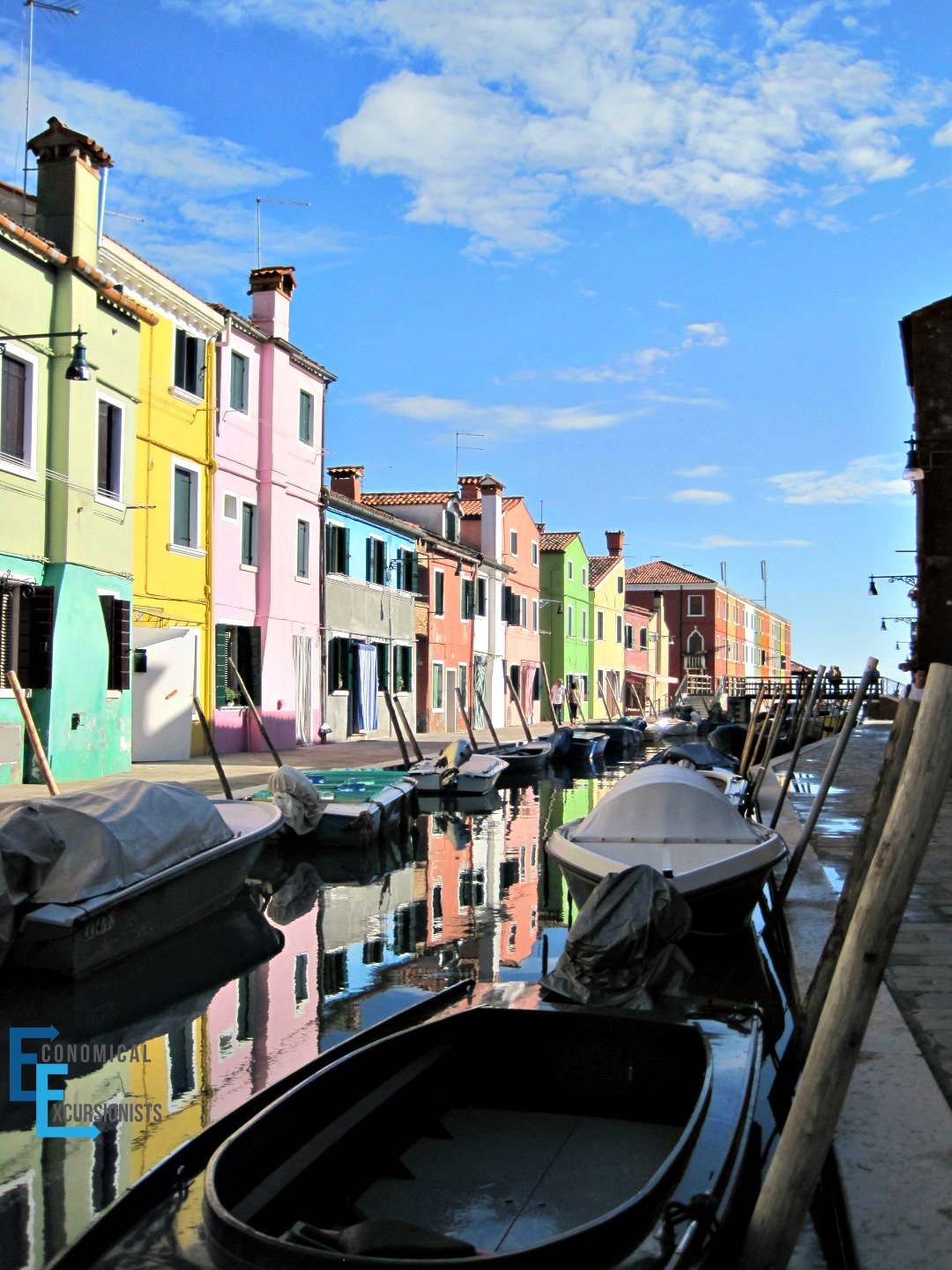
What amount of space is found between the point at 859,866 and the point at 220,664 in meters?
18.9

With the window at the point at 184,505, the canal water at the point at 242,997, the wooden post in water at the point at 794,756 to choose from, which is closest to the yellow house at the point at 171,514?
the window at the point at 184,505

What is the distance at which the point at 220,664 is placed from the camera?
882 inches

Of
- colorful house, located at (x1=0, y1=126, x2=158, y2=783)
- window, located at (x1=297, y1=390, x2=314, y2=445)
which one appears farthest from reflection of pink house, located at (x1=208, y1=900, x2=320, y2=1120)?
window, located at (x1=297, y1=390, x2=314, y2=445)

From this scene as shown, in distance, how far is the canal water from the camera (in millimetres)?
4762

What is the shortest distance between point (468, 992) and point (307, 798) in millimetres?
7893

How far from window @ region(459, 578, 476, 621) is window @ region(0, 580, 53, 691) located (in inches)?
867

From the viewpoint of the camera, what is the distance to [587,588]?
171 ft

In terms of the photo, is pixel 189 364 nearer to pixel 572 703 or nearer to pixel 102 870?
pixel 102 870

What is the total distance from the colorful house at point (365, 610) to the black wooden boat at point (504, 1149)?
22.3 m

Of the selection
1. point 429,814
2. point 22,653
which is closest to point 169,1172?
point 22,653

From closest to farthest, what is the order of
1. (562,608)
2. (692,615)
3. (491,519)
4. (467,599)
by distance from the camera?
(467,599) < (491,519) < (562,608) < (692,615)

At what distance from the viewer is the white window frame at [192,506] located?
68.3 ft

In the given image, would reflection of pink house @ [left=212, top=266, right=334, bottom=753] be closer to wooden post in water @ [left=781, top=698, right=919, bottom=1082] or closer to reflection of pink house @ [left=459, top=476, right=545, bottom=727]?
reflection of pink house @ [left=459, top=476, right=545, bottom=727]

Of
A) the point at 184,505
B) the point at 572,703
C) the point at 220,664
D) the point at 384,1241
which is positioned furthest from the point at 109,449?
the point at 572,703
